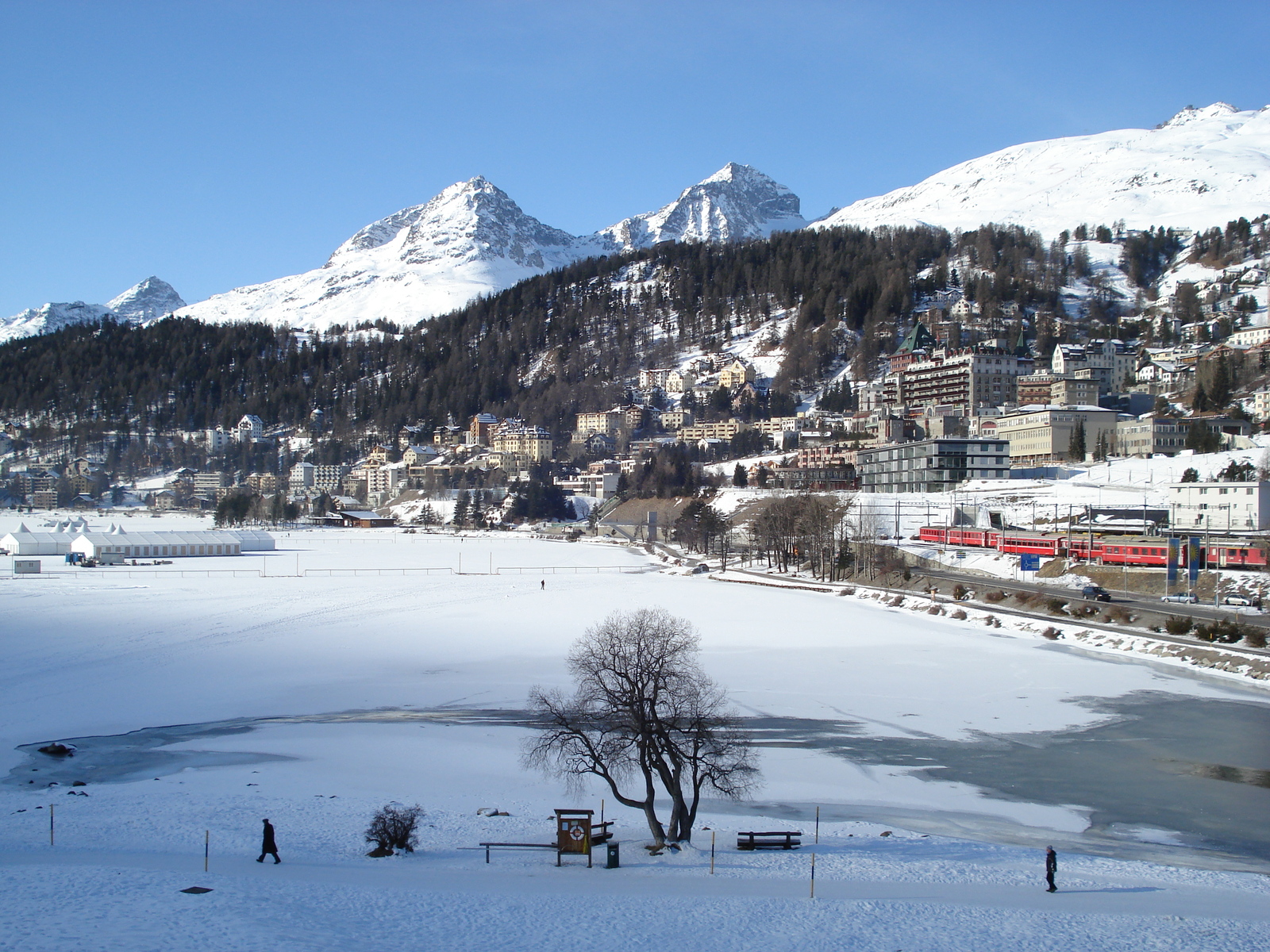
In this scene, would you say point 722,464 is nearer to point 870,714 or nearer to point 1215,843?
point 870,714

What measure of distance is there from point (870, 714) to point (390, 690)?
13.2 metres

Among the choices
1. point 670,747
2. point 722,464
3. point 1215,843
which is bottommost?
point 1215,843

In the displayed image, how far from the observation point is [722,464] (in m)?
122

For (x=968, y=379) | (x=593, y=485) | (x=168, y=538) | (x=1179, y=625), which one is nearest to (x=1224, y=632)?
(x=1179, y=625)

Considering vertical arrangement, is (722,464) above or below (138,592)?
above

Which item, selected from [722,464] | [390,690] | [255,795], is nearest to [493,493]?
[722,464]

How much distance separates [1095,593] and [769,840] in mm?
32253

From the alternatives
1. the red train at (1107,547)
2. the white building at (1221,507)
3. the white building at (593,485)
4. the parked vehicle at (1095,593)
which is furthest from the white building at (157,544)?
the white building at (1221,507)

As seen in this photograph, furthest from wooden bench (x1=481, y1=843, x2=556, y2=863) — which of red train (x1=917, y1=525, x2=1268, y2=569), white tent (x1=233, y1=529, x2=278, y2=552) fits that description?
white tent (x1=233, y1=529, x2=278, y2=552)

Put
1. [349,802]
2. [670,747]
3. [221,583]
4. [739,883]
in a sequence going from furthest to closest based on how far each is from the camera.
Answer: [221,583] → [349,802] → [670,747] → [739,883]

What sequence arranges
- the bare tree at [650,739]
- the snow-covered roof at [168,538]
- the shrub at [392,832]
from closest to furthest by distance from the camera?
the shrub at [392,832] → the bare tree at [650,739] → the snow-covered roof at [168,538]

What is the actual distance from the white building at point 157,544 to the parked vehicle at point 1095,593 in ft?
220

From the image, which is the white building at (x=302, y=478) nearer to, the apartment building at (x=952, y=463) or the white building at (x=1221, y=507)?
the apartment building at (x=952, y=463)

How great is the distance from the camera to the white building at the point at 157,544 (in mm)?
70625
